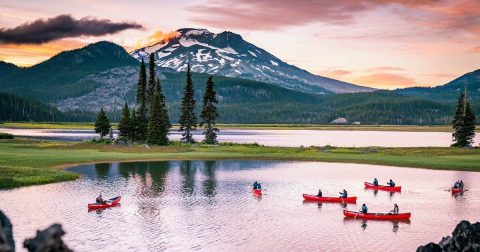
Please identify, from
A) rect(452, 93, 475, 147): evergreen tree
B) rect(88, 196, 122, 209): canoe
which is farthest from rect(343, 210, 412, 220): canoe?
rect(452, 93, 475, 147): evergreen tree

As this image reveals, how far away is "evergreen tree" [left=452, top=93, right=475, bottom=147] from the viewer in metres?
116

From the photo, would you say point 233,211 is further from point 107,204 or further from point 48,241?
point 48,241

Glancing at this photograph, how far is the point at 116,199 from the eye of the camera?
162 ft

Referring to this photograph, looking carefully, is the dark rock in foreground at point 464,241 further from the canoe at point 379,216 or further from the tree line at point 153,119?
the tree line at point 153,119

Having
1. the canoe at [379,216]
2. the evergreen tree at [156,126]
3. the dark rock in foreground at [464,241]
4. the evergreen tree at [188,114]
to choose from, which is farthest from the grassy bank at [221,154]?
the dark rock in foreground at [464,241]

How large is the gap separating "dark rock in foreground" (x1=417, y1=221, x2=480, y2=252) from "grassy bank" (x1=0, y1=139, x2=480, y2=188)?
64434 mm

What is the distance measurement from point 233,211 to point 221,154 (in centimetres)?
5776

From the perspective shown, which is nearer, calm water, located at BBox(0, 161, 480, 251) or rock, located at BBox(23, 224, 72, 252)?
rock, located at BBox(23, 224, 72, 252)

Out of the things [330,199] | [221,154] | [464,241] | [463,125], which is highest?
[463,125]

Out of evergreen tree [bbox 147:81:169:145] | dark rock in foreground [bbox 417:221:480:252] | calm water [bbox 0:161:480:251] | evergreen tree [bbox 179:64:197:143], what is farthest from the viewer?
evergreen tree [bbox 179:64:197:143]

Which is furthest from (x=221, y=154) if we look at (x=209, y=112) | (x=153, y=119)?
(x=209, y=112)

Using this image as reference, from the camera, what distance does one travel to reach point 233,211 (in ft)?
154

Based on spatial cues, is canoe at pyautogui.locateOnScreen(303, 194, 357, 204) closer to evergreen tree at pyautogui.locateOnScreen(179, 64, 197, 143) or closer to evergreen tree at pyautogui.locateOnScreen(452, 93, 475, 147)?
evergreen tree at pyautogui.locateOnScreen(452, 93, 475, 147)

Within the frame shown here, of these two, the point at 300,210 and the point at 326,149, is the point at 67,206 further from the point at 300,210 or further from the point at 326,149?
the point at 326,149
